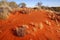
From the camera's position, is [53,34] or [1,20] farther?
[1,20]

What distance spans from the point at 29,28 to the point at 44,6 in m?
11.4

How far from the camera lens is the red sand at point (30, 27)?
46.1ft

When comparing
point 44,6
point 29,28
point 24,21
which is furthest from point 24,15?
point 44,6

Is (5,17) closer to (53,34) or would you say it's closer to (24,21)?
(24,21)

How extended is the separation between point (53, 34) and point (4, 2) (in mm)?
7728

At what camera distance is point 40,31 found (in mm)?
14992

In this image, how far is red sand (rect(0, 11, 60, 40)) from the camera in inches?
553

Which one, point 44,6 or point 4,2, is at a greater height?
point 4,2

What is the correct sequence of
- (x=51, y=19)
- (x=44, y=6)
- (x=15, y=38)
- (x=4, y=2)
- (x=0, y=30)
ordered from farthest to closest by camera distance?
(x=44, y=6), (x=4, y=2), (x=51, y=19), (x=0, y=30), (x=15, y=38)

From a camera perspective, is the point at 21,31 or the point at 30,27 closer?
the point at 21,31

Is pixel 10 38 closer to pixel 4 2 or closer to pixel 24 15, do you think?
pixel 24 15

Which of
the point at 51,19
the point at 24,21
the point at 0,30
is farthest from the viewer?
the point at 51,19

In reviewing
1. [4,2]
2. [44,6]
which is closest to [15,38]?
[4,2]

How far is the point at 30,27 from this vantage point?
1527 centimetres
